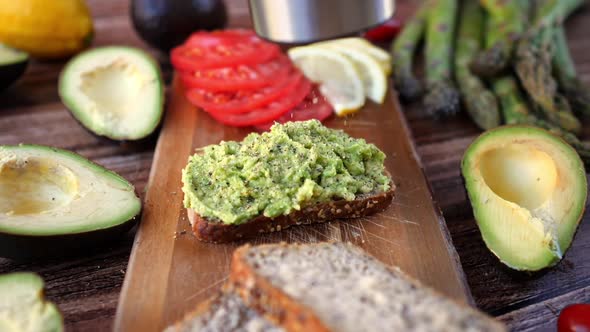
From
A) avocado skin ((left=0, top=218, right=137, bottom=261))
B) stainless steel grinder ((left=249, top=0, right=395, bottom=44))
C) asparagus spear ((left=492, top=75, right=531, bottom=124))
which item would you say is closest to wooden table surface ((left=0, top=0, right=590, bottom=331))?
avocado skin ((left=0, top=218, right=137, bottom=261))

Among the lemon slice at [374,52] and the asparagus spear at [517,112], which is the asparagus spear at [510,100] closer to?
the asparagus spear at [517,112]

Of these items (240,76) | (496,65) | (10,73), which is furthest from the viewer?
(10,73)

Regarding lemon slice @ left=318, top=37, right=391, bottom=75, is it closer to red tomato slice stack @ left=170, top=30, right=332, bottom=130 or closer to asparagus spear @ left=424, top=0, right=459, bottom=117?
asparagus spear @ left=424, top=0, right=459, bottom=117

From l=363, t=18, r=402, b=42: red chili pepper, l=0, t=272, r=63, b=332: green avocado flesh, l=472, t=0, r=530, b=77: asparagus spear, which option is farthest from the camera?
l=363, t=18, r=402, b=42: red chili pepper

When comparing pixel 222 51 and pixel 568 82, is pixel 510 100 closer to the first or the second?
pixel 568 82

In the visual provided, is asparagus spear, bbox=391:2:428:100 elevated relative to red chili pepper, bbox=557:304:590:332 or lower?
lower

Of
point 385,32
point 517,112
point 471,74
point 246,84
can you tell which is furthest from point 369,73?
point 385,32

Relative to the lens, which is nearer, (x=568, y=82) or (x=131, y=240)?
(x=131, y=240)

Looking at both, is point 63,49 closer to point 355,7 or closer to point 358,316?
point 355,7
